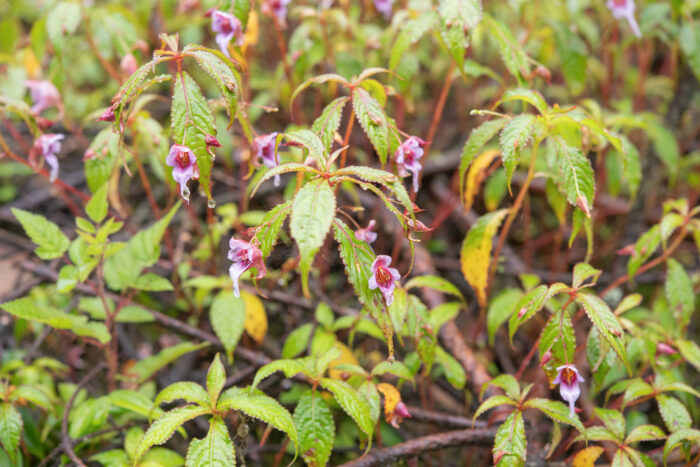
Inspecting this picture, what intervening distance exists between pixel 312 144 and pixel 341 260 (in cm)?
30

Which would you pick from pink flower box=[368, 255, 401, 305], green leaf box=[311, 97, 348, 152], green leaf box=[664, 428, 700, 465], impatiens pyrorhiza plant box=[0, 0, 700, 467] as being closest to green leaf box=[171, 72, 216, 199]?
impatiens pyrorhiza plant box=[0, 0, 700, 467]

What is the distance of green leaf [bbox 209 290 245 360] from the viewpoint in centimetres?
167

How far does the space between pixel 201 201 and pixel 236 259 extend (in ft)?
5.35

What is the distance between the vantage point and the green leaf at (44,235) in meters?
1.60

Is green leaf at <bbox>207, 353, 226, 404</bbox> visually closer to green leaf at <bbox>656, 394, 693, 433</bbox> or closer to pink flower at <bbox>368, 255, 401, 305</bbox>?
pink flower at <bbox>368, 255, 401, 305</bbox>

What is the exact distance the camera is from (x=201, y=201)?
276 centimetres

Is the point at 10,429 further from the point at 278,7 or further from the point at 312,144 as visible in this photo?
the point at 278,7

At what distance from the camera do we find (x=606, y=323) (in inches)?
49.4

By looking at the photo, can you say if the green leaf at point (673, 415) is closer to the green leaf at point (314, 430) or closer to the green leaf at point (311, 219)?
the green leaf at point (314, 430)

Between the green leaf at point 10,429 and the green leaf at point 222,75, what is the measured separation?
1.00m

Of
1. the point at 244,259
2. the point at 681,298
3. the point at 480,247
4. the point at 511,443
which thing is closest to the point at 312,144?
the point at 244,259

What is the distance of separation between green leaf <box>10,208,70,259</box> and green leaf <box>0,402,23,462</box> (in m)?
0.43

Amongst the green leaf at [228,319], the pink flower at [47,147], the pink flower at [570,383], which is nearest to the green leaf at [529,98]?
the pink flower at [570,383]

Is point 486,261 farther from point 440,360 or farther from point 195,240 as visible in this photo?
point 195,240
